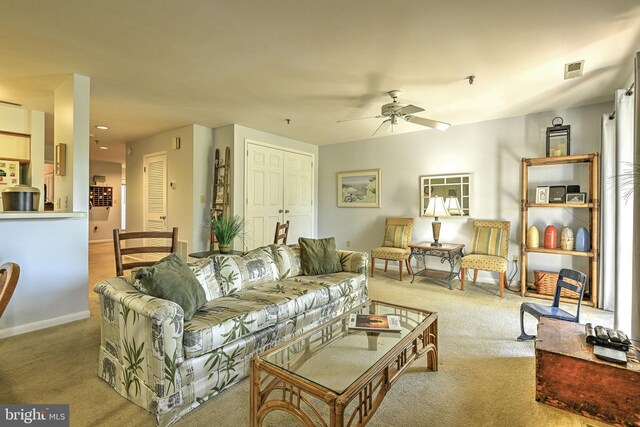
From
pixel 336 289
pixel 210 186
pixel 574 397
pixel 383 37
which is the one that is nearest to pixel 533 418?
pixel 574 397

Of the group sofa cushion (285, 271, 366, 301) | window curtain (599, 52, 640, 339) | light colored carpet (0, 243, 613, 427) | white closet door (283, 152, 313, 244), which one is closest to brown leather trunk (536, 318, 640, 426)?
light colored carpet (0, 243, 613, 427)

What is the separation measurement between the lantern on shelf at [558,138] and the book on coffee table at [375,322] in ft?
11.2

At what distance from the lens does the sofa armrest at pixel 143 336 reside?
1.66m

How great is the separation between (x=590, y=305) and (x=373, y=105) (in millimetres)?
3483

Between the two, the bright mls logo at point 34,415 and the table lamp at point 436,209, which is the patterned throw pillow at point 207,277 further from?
the table lamp at point 436,209

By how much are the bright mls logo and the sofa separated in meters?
0.29

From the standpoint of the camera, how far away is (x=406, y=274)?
519 centimetres

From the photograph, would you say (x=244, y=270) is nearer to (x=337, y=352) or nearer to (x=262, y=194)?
(x=337, y=352)

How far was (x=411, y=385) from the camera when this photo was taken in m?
2.06

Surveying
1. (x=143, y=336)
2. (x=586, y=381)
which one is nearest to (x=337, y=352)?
(x=143, y=336)

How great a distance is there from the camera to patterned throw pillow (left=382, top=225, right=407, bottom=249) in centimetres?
518

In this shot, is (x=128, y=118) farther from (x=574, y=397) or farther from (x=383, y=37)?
(x=574, y=397)

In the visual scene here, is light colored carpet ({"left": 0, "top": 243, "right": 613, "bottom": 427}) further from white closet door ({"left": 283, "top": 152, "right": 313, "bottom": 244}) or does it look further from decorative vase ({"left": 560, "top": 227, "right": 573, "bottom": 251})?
white closet door ({"left": 283, "top": 152, "right": 313, "bottom": 244})

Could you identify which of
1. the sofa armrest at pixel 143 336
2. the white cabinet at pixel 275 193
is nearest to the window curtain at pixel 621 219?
the sofa armrest at pixel 143 336
